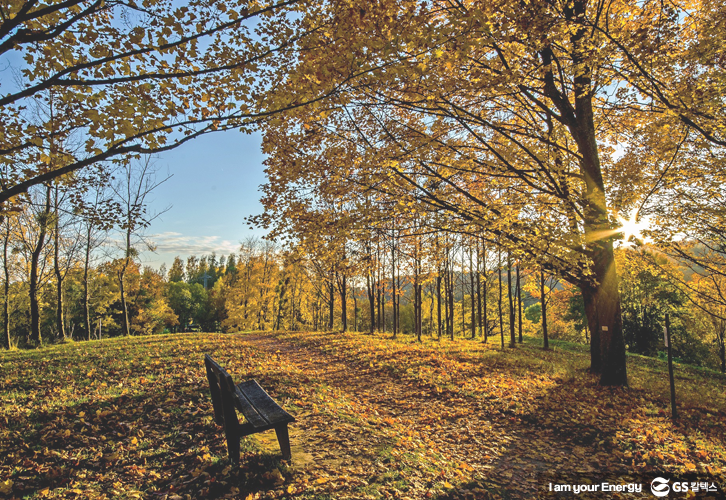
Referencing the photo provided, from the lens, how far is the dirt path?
3.96m

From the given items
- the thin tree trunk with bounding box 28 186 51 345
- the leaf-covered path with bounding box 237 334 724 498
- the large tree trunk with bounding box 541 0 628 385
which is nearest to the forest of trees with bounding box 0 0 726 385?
the large tree trunk with bounding box 541 0 628 385

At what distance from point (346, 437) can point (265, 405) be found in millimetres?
1418

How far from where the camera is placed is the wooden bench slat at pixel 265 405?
3.68m

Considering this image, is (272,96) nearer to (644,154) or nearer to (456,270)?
(644,154)

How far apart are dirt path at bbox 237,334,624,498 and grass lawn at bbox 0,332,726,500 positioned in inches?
1.1

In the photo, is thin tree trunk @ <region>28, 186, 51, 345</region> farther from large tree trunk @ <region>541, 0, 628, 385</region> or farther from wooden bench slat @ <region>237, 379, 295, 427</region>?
large tree trunk @ <region>541, 0, 628, 385</region>

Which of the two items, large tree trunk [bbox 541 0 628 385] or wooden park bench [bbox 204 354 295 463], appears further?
large tree trunk [bbox 541 0 628 385]

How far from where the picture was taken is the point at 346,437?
4848mm

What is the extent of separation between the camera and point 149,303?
4084cm

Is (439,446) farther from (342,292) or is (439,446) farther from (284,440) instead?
(342,292)

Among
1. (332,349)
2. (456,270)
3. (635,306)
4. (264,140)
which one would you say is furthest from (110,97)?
(635,306)

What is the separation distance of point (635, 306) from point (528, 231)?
3415 cm

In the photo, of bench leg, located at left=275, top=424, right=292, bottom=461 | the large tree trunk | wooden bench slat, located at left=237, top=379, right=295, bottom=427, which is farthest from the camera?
the large tree trunk

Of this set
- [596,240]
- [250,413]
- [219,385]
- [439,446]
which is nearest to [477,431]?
[439,446]
